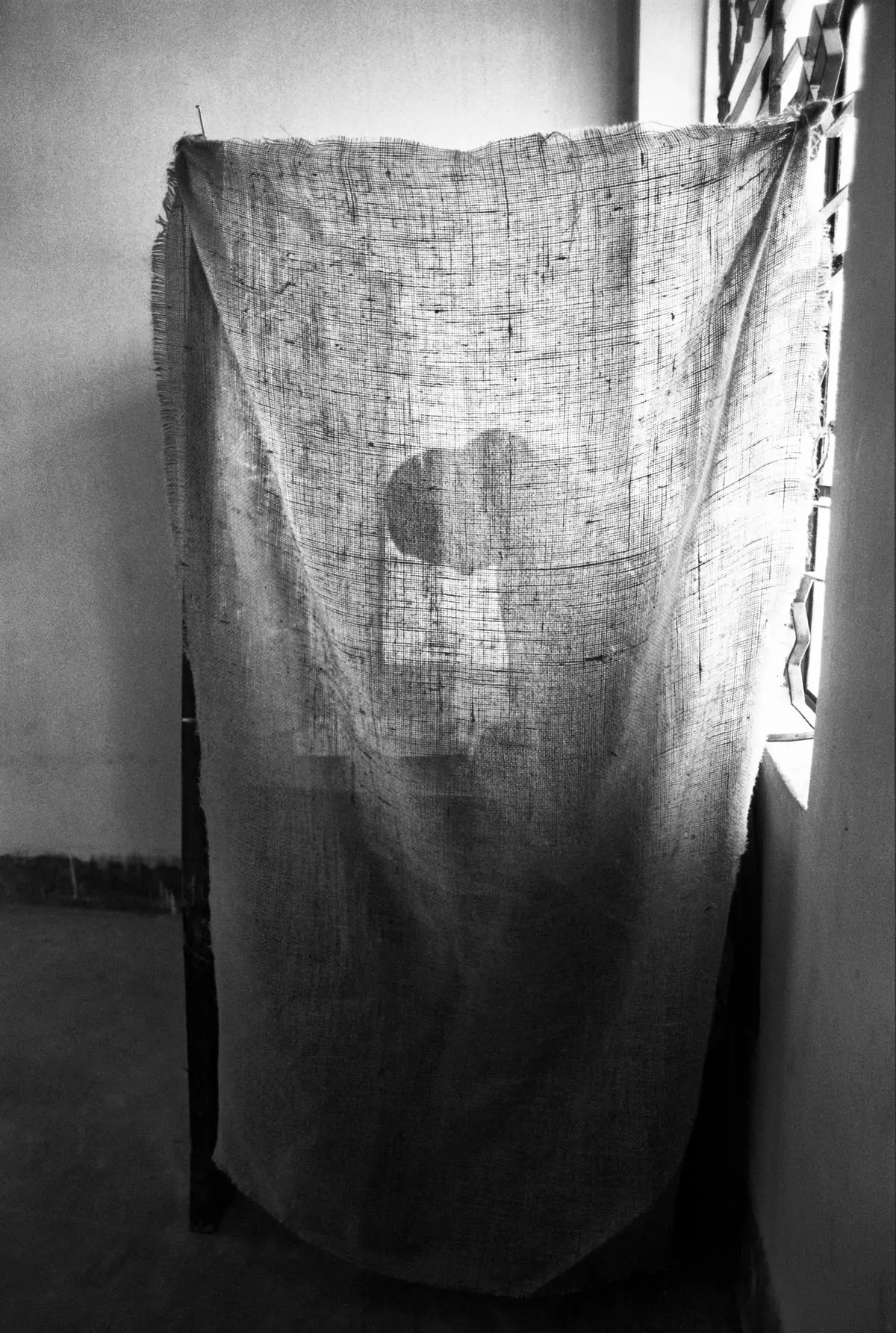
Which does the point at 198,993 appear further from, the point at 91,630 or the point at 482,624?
the point at 91,630

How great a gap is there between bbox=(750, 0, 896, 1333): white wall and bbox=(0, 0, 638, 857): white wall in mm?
1648

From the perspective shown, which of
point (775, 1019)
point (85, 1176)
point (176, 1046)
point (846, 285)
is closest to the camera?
point (846, 285)

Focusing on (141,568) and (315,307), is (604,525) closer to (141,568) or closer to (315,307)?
(315,307)

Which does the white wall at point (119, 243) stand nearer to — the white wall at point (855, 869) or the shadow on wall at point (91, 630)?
the shadow on wall at point (91, 630)

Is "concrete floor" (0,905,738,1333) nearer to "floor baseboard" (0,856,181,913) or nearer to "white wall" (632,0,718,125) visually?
"floor baseboard" (0,856,181,913)

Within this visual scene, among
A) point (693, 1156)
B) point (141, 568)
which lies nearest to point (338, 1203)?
point (693, 1156)

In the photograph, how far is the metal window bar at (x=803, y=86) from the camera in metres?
1.26

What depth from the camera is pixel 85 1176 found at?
185cm

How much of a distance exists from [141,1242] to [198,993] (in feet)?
1.49

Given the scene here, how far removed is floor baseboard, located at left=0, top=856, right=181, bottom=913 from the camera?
9.66 feet

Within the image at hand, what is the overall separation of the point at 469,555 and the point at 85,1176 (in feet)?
4.62

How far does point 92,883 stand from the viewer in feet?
9.76

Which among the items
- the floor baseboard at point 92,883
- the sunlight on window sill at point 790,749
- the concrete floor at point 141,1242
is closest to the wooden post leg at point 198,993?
the concrete floor at point 141,1242

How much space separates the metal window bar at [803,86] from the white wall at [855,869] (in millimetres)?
219
